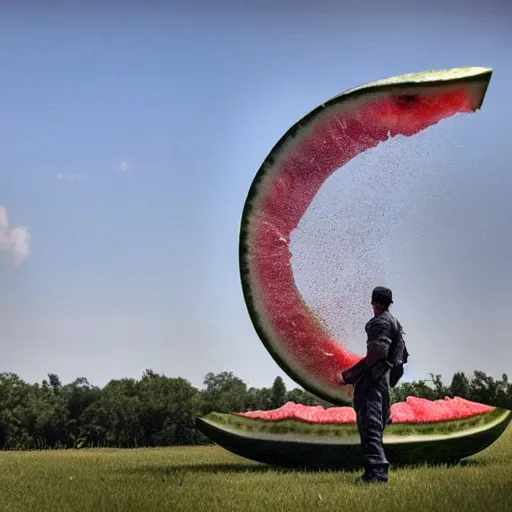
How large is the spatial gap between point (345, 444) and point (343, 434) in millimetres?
159

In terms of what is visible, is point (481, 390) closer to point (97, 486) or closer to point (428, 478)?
point (428, 478)

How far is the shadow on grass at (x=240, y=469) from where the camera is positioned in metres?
8.84

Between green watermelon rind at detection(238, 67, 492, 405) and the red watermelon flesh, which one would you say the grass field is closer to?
the red watermelon flesh

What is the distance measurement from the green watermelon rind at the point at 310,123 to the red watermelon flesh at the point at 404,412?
471 mm

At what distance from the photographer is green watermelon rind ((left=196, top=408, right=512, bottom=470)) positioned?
8977 mm

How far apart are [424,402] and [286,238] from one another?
3.08 meters

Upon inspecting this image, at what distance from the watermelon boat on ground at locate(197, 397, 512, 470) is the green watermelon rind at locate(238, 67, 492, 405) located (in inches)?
19.6

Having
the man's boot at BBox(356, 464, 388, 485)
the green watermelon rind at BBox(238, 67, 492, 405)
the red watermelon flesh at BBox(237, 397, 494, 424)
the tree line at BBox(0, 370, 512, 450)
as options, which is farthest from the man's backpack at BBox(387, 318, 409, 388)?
the tree line at BBox(0, 370, 512, 450)

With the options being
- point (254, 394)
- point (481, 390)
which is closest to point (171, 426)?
point (254, 394)

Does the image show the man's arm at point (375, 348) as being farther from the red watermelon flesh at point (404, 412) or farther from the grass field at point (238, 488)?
the red watermelon flesh at point (404, 412)

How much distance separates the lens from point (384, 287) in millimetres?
7617

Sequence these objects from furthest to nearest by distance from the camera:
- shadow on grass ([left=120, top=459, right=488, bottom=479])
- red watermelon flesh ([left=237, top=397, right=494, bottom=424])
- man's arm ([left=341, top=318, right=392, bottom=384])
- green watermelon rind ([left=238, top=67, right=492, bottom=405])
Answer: red watermelon flesh ([left=237, top=397, right=494, bottom=424]) → shadow on grass ([left=120, top=459, right=488, bottom=479]) → green watermelon rind ([left=238, top=67, right=492, bottom=405]) → man's arm ([left=341, top=318, right=392, bottom=384])

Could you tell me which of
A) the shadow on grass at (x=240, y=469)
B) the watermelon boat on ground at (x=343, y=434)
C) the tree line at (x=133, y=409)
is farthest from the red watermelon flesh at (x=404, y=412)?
the tree line at (x=133, y=409)

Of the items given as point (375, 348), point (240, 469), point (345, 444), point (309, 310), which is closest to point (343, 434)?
point (345, 444)
